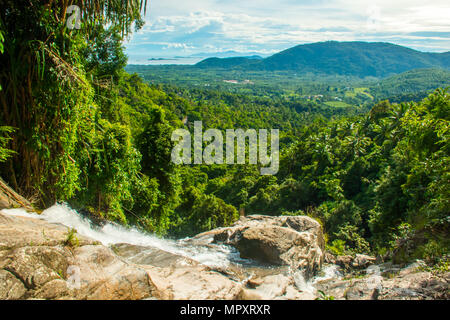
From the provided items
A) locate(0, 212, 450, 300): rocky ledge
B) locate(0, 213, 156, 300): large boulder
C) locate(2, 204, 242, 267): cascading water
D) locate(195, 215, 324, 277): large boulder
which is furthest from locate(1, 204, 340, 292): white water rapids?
locate(0, 213, 156, 300): large boulder

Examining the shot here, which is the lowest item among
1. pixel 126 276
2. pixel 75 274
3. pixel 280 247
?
pixel 280 247

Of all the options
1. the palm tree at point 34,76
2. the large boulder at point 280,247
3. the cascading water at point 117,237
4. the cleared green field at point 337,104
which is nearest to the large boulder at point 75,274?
the cascading water at point 117,237

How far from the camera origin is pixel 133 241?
7.18 m

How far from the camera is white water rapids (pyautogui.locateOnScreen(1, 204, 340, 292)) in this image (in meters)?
5.90

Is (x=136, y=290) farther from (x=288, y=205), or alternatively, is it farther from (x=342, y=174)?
(x=342, y=174)

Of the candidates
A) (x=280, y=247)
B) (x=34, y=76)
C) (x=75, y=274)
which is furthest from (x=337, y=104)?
(x=75, y=274)

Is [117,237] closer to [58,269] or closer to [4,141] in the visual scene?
[4,141]

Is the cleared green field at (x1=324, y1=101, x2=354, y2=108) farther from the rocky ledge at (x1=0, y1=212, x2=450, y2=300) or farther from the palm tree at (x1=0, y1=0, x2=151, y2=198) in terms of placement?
the palm tree at (x1=0, y1=0, x2=151, y2=198)

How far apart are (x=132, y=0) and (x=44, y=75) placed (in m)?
2.78

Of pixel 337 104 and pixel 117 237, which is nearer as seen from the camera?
pixel 117 237

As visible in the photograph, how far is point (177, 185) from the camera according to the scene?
1220 cm

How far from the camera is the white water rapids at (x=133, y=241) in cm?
590

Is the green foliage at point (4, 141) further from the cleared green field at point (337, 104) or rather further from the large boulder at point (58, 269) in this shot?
the cleared green field at point (337, 104)
